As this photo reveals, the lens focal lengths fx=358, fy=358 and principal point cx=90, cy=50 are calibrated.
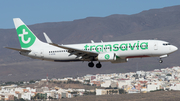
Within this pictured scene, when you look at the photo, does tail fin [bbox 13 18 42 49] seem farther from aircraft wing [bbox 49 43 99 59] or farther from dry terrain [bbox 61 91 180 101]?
dry terrain [bbox 61 91 180 101]

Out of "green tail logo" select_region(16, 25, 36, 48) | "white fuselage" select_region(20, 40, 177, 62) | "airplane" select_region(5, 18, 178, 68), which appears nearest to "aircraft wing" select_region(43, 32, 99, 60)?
"airplane" select_region(5, 18, 178, 68)

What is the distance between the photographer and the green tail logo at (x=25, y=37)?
74.4 metres

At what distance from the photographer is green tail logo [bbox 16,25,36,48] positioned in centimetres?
7438

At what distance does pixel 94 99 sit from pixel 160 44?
107m

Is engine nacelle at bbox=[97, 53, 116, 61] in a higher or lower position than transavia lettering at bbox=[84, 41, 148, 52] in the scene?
lower

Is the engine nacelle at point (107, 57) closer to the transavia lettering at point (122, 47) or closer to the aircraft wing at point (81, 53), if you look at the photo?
the aircraft wing at point (81, 53)

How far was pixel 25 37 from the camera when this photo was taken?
245 ft

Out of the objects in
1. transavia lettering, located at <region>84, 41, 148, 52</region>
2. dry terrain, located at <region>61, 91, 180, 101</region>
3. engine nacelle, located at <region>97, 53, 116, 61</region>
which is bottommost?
dry terrain, located at <region>61, 91, 180, 101</region>

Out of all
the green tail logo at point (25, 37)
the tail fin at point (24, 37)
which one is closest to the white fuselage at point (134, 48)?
the tail fin at point (24, 37)

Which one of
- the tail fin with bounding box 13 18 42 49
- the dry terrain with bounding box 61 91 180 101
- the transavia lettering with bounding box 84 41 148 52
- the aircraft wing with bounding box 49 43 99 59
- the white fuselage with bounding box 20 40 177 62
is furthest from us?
the dry terrain with bounding box 61 91 180 101

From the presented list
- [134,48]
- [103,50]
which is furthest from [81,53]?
[134,48]

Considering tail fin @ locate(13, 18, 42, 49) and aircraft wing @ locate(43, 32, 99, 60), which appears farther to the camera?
tail fin @ locate(13, 18, 42, 49)

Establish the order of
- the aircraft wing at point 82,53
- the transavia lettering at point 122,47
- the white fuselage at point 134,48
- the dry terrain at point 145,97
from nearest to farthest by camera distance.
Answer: the white fuselage at point 134,48, the transavia lettering at point 122,47, the aircraft wing at point 82,53, the dry terrain at point 145,97

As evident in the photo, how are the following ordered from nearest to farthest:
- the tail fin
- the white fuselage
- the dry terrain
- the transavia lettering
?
the white fuselage
the transavia lettering
the tail fin
the dry terrain
